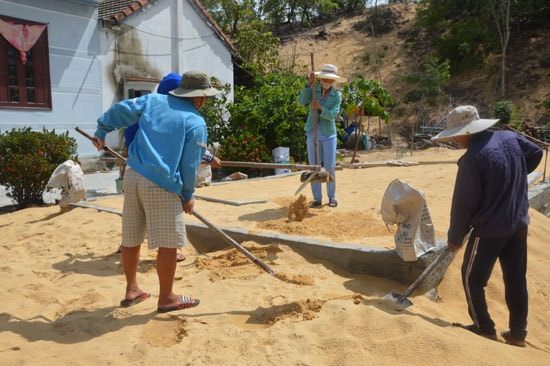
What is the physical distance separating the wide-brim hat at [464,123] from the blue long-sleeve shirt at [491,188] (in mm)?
67

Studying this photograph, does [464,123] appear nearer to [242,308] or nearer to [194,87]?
[194,87]

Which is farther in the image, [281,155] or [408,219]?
[281,155]

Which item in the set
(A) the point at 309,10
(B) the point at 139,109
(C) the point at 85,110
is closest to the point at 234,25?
(C) the point at 85,110

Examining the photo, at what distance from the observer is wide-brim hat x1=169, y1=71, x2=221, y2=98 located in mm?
3199

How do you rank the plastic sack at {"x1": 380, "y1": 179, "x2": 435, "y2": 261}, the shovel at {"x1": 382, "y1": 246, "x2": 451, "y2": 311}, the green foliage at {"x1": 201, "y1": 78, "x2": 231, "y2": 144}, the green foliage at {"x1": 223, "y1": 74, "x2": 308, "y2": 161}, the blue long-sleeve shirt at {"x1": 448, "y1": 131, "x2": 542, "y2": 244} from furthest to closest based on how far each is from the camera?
1. the green foliage at {"x1": 201, "y1": 78, "x2": 231, "y2": 144}
2. the green foliage at {"x1": 223, "y1": 74, "x2": 308, "y2": 161}
3. the plastic sack at {"x1": 380, "y1": 179, "x2": 435, "y2": 261}
4. the shovel at {"x1": 382, "y1": 246, "x2": 451, "y2": 311}
5. the blue long-sleeve shirt at {"x1": 448, "y1": 131, "x2": 542, "y2": 244}

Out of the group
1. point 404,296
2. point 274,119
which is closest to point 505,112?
point 274,119

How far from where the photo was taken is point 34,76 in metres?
10.4

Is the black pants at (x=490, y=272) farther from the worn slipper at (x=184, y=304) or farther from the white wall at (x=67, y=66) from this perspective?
the white wall at (x=67, y=66)

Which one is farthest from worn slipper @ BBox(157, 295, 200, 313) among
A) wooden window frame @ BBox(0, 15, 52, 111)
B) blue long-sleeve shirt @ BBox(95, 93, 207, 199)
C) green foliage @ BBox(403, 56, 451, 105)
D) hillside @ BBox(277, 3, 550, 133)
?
green foliage @ BBox(403, 56, 451, 105)

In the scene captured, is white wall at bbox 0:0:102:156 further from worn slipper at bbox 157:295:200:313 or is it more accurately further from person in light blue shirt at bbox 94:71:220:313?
worn slipper at bbox 157:295:200:313

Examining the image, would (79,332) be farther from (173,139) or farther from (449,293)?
(449,293)

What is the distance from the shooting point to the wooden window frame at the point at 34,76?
32.2 ft

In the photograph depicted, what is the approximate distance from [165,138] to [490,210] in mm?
2071

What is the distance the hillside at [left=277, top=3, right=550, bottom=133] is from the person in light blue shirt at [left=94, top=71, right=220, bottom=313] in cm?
1618
